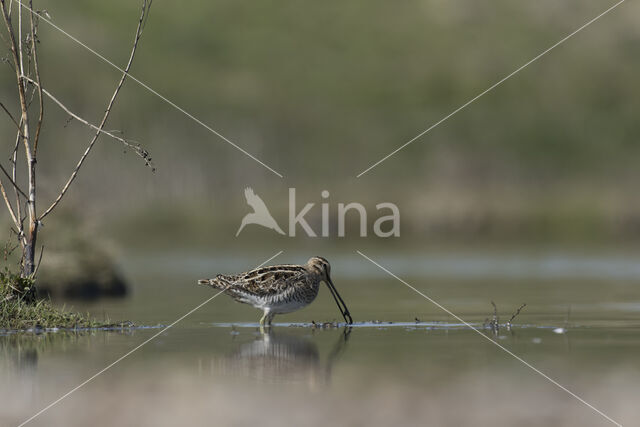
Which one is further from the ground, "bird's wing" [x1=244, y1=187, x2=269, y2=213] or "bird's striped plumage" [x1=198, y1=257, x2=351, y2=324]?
"bird's wing" [x1=244, y1=187, x2=269, y2=213]

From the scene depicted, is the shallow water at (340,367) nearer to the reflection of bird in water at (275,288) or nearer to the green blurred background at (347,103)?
the reflection of bird in water at (275,288)

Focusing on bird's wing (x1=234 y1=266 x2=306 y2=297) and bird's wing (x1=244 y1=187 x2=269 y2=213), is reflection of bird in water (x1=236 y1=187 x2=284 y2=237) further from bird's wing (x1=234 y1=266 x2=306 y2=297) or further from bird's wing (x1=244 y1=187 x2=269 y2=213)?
bird's wing (x1=234 y1=266 x2=306 y2=297)

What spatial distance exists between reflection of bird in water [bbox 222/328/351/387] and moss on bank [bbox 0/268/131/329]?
112 inches

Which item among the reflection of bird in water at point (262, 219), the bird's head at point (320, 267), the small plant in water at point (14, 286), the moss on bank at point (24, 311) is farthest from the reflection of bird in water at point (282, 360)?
A: the reflection of bird in water at point (262, 219)

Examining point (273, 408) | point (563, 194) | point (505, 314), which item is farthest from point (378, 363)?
point (563, 194)

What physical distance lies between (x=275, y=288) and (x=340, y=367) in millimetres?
5258

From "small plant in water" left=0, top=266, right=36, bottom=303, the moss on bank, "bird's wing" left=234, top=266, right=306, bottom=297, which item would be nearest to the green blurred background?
"bird's wing" left=234, top=266, right=306, bottom=297

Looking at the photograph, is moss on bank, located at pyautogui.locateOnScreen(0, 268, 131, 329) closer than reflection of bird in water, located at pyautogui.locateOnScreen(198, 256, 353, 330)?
Yes

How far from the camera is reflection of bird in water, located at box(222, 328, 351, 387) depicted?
14.4 meters

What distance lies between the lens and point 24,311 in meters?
18.8

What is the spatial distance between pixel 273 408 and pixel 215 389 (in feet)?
4.58

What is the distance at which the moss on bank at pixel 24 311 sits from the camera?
61.2ft

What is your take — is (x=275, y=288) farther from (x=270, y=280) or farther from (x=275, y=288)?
(x=270, y=280)

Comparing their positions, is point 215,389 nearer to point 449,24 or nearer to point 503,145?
point 503,145
